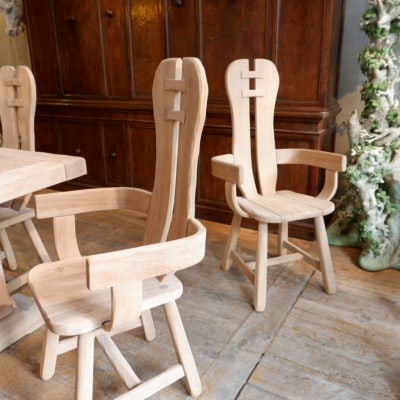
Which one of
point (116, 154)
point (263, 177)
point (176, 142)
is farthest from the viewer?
point (116, 154)

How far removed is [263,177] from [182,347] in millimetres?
1081

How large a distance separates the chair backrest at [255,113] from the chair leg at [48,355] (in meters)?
1.09

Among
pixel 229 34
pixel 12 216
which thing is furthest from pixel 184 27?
pixel 12 216

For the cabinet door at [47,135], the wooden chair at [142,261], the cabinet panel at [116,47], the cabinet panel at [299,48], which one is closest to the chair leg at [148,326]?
the wooden chair at [142,261]

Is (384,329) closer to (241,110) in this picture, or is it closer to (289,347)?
(289,347)

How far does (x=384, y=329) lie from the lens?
1.63m

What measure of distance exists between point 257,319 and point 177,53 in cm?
187

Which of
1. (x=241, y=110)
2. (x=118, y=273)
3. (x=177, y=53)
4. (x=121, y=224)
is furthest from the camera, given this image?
(x=121, y=224)

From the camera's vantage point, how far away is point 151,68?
2.79 metres

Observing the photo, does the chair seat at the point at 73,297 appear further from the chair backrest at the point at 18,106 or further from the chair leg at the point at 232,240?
the chair leg at the point at 232,240

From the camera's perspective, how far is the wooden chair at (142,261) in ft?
2.95

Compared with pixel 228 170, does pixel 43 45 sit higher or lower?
higher

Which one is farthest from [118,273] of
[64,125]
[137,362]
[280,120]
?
[64,125]

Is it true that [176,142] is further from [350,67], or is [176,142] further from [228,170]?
[350,67]
